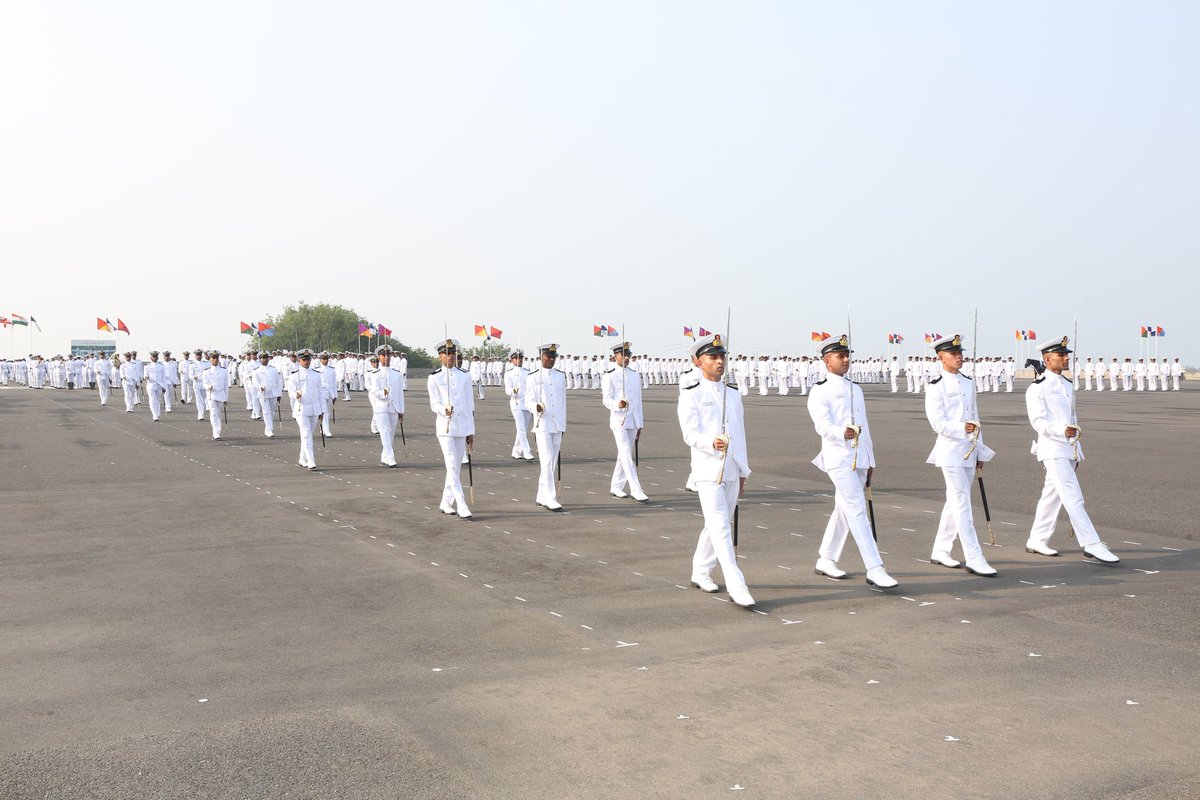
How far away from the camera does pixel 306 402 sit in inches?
766

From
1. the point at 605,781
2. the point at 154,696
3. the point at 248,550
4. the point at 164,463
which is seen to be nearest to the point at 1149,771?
the point at 605,781

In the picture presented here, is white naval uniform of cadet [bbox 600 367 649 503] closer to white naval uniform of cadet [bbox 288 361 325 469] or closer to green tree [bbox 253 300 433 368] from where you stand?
white naval uniform of cadet [bbox 288 361 325 469]

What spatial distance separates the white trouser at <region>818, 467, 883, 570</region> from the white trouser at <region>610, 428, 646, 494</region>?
541 centimetres

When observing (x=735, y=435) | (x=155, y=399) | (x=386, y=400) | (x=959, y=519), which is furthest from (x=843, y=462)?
(x=155, y=399)

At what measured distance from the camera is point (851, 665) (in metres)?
6.55

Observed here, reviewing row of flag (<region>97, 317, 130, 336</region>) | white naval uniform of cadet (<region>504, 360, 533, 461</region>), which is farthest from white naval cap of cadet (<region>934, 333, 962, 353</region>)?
row of flag (<region>97, 317, 130, 336</region>)

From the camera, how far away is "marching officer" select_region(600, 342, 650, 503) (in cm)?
1467

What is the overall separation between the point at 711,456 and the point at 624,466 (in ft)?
20.1

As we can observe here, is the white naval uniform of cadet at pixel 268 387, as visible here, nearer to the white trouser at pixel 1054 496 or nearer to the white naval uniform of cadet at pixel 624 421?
the white naval uniform of cadet at pixel 624 421

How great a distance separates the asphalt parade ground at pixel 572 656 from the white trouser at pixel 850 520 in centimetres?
28

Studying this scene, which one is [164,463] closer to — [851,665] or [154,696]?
[154,696]

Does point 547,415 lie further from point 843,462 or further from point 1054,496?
point 1054,496

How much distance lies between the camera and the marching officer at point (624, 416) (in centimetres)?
1467

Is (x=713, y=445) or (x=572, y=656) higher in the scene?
(x=713, y=445)
